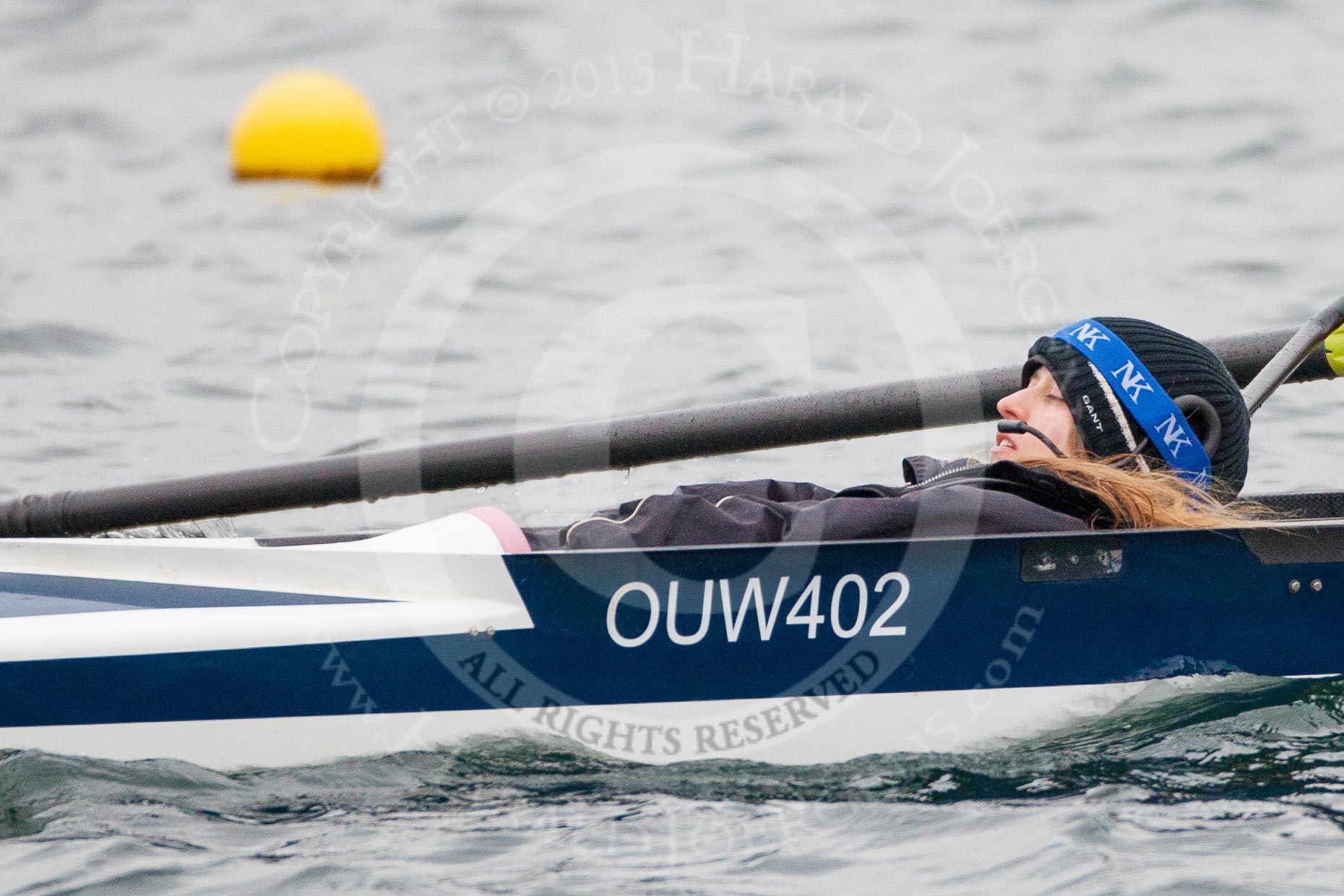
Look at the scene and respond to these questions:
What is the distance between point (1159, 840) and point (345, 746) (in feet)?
4.99

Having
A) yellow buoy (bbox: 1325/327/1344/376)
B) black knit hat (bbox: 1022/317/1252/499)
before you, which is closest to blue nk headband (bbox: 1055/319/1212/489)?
black knit hat (bbox: 1022/317/1252/499)

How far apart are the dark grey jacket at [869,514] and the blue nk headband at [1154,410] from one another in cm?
20

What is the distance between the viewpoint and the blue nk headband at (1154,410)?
3139 mm

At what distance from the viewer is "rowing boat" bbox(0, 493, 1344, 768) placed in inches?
118

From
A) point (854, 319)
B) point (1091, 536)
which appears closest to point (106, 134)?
point (854, 319)

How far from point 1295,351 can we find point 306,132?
7.01m

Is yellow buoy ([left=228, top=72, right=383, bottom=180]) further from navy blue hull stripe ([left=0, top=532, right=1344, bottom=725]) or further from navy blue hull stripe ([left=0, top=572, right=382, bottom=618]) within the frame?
navy blue hull stripe ([left=0, top=532, right=1344, bottom=725])

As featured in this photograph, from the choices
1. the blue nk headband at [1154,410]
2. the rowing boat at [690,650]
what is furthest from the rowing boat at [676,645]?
the blue nk headband at [1154,410]

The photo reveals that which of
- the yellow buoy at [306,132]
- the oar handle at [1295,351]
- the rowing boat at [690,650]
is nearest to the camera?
the rowing boat at [690,650]

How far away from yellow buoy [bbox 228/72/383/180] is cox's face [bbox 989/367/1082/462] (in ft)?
22.8

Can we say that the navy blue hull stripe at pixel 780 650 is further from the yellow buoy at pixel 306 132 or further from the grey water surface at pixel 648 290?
the yellow buoy at pixel 306 132

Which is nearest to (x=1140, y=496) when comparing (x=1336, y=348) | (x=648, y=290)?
(x=1336, y=348)

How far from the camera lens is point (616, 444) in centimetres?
392

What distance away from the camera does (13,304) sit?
7574mm
